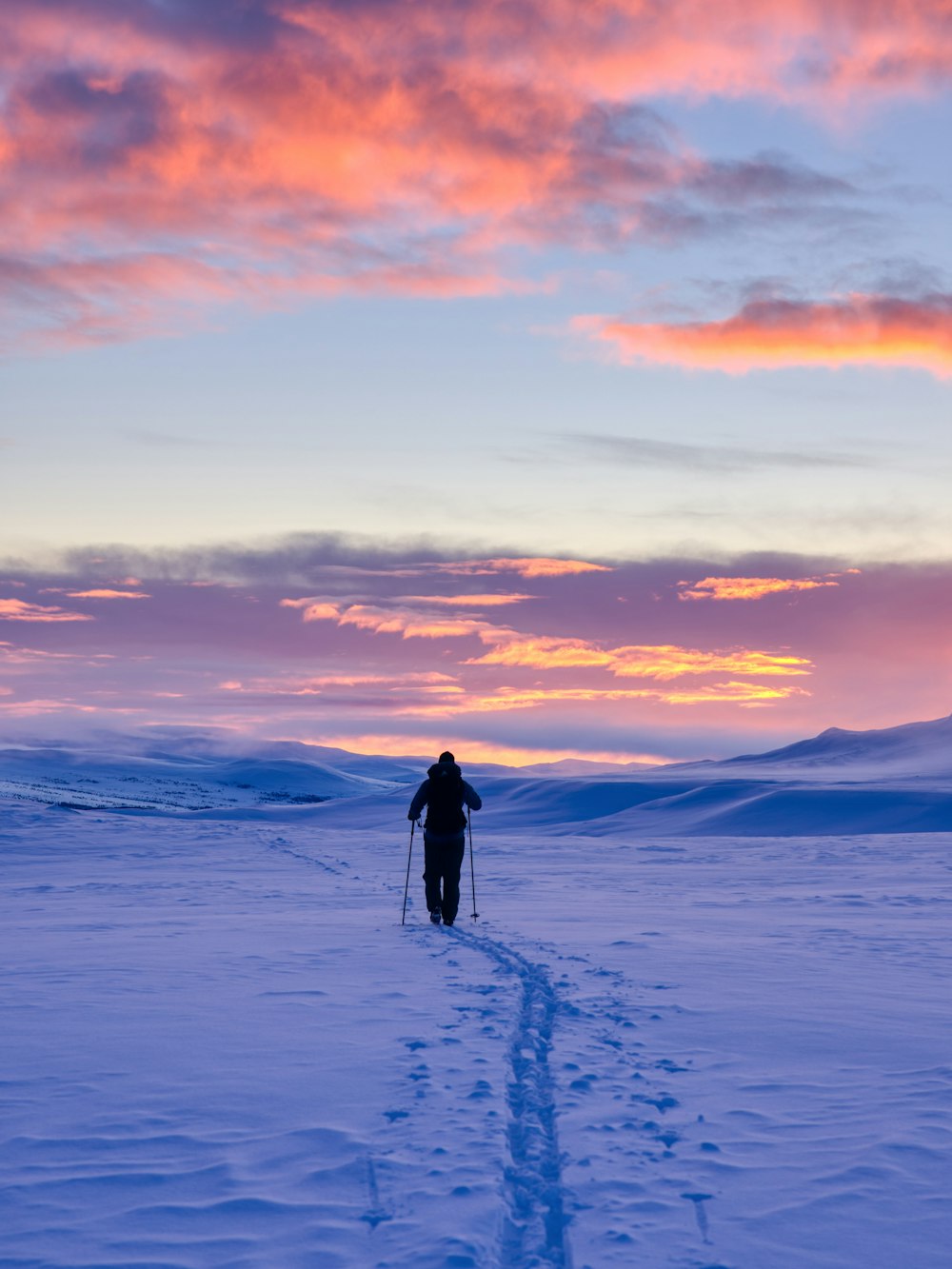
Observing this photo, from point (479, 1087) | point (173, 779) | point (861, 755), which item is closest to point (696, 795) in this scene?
point (861, 755)

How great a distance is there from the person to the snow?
1.48 ft

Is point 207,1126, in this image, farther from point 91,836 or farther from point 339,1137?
point 91,836

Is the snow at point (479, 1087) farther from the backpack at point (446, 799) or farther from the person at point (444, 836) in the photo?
the backpack at point (446, 799)

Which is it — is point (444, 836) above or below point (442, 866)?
above

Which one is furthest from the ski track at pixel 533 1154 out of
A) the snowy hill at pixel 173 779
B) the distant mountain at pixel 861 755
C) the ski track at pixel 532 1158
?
the snowy hill at pixel 173 779

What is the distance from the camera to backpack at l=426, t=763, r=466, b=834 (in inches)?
529

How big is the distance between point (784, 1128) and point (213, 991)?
4648 millimetres

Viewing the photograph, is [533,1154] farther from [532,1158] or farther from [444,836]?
[444,836]

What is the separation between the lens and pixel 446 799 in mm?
13492

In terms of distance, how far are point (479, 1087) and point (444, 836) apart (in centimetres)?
730

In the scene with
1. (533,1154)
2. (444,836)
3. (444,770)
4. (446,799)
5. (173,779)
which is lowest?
(173,779)

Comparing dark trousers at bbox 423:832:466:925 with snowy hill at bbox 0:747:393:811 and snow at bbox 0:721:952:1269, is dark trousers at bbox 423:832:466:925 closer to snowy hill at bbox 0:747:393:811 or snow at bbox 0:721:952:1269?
snow at bbox 0:721:952:1269

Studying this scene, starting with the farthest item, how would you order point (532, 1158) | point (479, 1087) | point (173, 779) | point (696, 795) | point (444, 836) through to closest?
1. point (173, 779)
2. point (696, 795)
3. point (444, 836)
4. point (479, 1087)
5. point (532, 1158)

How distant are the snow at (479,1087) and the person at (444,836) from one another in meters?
0.45
